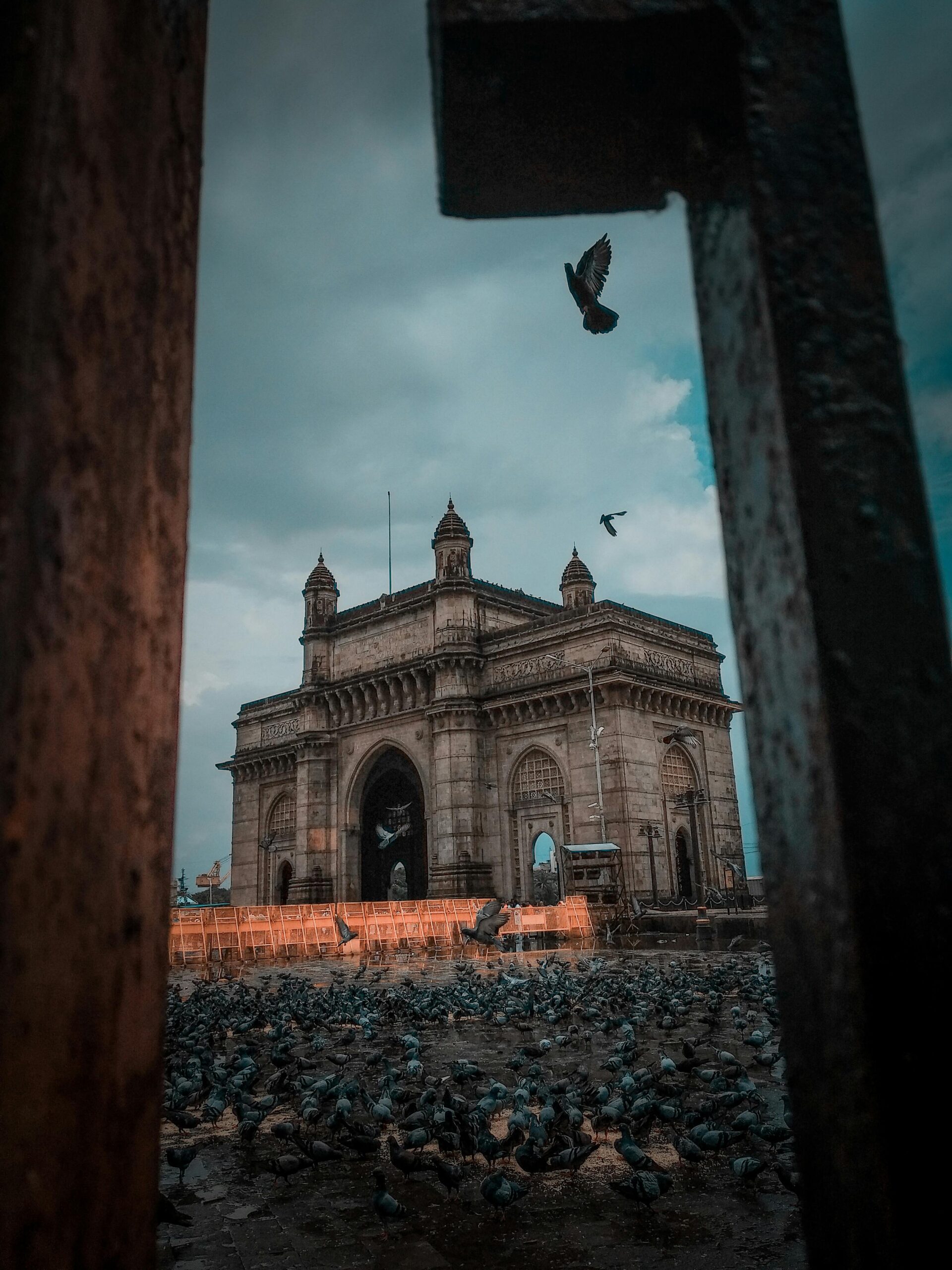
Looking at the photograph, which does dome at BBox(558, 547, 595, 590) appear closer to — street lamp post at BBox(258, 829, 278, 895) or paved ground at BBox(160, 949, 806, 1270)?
street lamp post at BBox(258, 829, 278, 895)

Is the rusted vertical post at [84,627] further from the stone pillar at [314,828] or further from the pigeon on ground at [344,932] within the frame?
the stone pillar at [314,828]

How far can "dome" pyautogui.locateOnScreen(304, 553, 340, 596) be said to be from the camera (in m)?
34.9

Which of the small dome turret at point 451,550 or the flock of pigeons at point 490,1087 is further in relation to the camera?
the small dome turret at point 451,550

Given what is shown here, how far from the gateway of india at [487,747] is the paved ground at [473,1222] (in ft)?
64.9

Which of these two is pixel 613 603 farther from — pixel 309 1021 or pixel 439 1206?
pixel 439 1206

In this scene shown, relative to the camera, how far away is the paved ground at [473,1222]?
2.93 metres

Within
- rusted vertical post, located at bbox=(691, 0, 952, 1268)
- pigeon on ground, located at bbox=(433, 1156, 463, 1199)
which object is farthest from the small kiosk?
rusted vertical post, located at bbox=(691, 0, 952, 1268)

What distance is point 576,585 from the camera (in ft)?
101

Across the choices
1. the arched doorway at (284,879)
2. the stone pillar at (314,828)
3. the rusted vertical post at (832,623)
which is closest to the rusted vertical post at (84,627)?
the rusted vertical post at (832,623)

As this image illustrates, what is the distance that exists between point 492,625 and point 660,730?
7407 mm

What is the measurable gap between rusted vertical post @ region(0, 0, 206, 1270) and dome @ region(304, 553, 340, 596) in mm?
34248

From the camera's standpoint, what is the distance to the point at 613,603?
26.5m

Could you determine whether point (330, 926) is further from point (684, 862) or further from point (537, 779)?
point (684, 862)

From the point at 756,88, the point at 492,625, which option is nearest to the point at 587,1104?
the point at 756,88
